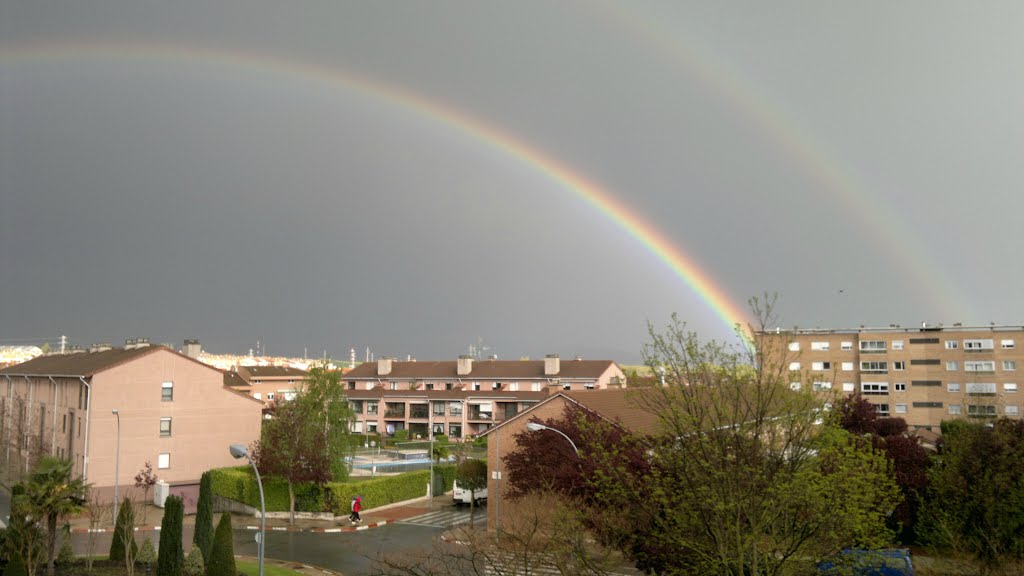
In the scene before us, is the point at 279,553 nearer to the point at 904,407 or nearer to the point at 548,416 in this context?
the point at 548,416

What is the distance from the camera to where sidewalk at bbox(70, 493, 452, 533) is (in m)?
37.3

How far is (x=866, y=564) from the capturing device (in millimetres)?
15250

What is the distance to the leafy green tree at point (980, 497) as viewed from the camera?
24641 millimetres

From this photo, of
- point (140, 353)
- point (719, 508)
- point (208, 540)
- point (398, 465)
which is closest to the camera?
point (719, 508)

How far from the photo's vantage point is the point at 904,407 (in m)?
85.2

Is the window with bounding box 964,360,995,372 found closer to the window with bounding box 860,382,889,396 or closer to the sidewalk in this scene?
the window with bounding box 860,382,889,396

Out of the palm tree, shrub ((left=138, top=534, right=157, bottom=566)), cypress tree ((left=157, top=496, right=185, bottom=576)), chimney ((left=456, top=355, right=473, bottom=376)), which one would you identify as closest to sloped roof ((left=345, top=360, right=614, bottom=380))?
chimney ((left=456, top=355, right=473, bottom=376))

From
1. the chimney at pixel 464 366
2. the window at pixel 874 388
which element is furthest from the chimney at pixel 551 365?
the window at pixel 874 388

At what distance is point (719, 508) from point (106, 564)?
25063mm

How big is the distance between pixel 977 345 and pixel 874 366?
37.2 ft

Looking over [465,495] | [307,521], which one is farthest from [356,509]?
[465,495]

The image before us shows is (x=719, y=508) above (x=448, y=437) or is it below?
above

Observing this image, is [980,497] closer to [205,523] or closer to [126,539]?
[205,523]

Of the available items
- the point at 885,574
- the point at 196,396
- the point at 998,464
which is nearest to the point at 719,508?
the point at 885,574
